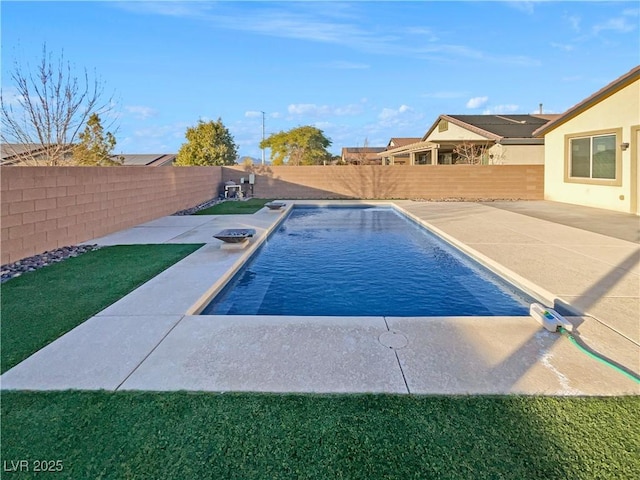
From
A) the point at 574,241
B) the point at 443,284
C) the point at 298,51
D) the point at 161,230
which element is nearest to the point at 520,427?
the point at 443,284

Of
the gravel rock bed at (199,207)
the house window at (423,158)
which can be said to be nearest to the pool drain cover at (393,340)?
the gravel rock bed at (199,207)

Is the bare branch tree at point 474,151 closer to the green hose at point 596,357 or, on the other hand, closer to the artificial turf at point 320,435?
the green hose at point 596,357

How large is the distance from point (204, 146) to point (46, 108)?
679 inches

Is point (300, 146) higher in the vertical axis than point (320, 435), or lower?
higher

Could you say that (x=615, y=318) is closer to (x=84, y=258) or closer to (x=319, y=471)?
(x=319, y=471)

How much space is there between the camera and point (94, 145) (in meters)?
16.7

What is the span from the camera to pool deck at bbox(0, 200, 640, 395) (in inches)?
100.0

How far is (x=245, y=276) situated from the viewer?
18.7ft

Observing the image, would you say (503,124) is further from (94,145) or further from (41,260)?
(41,260)

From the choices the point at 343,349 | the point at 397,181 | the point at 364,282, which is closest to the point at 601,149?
the point at 397,181

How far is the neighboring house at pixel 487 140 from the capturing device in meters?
19.9

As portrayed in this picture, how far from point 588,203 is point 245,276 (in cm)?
1207

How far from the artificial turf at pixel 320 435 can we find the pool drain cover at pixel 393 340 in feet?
2.36

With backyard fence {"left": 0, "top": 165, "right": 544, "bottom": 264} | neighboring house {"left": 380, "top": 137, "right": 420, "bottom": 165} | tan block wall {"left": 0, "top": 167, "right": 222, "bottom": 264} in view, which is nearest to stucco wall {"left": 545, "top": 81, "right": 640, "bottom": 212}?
backyard fence {"left": 0, "top": 165, "right": 544, "bottom": 264}
